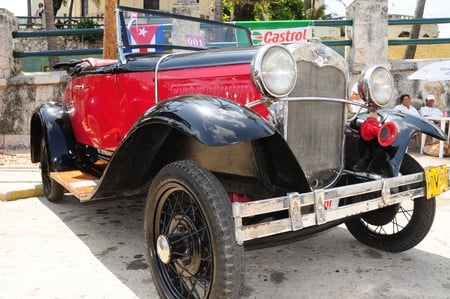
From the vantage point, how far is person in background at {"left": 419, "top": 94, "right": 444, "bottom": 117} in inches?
291

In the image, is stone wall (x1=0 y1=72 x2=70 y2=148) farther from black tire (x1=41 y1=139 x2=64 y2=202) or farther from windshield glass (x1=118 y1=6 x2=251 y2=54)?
windshield glass (x1=118 y1=6 x2=251 y2=54)

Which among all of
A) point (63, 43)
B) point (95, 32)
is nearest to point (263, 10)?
point (63, 43)

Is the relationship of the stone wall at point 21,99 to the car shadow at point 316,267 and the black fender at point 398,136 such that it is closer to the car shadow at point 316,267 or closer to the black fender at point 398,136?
the car shadow at point 316,267

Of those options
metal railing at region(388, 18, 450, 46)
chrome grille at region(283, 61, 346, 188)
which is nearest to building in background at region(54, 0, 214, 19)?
metal railing at region(388, 18, 450, 46)

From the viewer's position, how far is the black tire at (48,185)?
14.3 ft

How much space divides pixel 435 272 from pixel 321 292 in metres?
0.82

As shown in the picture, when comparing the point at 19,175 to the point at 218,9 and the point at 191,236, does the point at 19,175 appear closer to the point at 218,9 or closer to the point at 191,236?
the point at 191,236

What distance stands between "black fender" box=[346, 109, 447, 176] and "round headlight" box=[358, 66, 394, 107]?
194 millimetres

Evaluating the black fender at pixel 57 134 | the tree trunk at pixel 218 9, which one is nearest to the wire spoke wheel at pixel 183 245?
the black fender at pixel 57 134

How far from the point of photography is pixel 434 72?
712 centimetres

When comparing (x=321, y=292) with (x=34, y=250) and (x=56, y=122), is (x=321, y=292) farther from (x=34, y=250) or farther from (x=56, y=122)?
(x=56, y=122)

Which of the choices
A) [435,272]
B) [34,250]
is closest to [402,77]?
[435,272]

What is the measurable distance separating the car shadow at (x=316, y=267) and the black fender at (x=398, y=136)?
623 mm

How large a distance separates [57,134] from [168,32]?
1.44m
